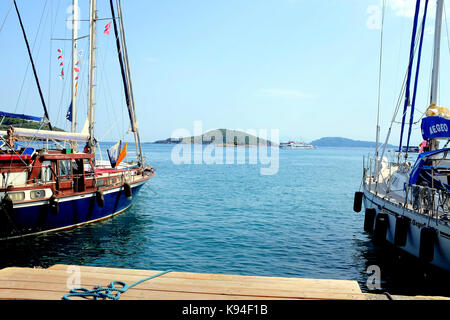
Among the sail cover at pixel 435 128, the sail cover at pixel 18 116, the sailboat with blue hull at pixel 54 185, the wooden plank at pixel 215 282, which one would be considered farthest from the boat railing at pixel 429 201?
the sail cover at pixel 18 116

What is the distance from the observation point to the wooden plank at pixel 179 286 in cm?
455

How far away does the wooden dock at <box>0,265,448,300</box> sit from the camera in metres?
4.49

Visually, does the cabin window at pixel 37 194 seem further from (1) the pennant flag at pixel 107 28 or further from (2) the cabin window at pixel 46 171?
(1) the pennant flag at pixel 107 28

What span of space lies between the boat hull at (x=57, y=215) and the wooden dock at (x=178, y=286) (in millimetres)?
12466

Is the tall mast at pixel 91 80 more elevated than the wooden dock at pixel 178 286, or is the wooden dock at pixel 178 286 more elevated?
the tall mast at pixel 91 80

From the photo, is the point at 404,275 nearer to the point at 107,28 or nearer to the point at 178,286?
the point at 178,286

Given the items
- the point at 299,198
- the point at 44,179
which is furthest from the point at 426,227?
the point at 299,198

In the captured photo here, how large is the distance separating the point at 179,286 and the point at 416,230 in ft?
35.9

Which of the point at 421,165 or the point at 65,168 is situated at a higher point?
the point at 421,165

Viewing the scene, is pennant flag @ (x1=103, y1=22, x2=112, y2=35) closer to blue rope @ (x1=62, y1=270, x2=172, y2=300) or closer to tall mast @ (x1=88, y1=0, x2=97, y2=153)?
tall mast @ (x1=88, y1=0, x2=97, y2=153)

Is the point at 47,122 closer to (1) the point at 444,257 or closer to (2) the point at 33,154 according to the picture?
(2) the point at 33,154

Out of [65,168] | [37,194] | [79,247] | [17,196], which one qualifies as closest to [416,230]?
[79,247]

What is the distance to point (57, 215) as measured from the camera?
687 inches
